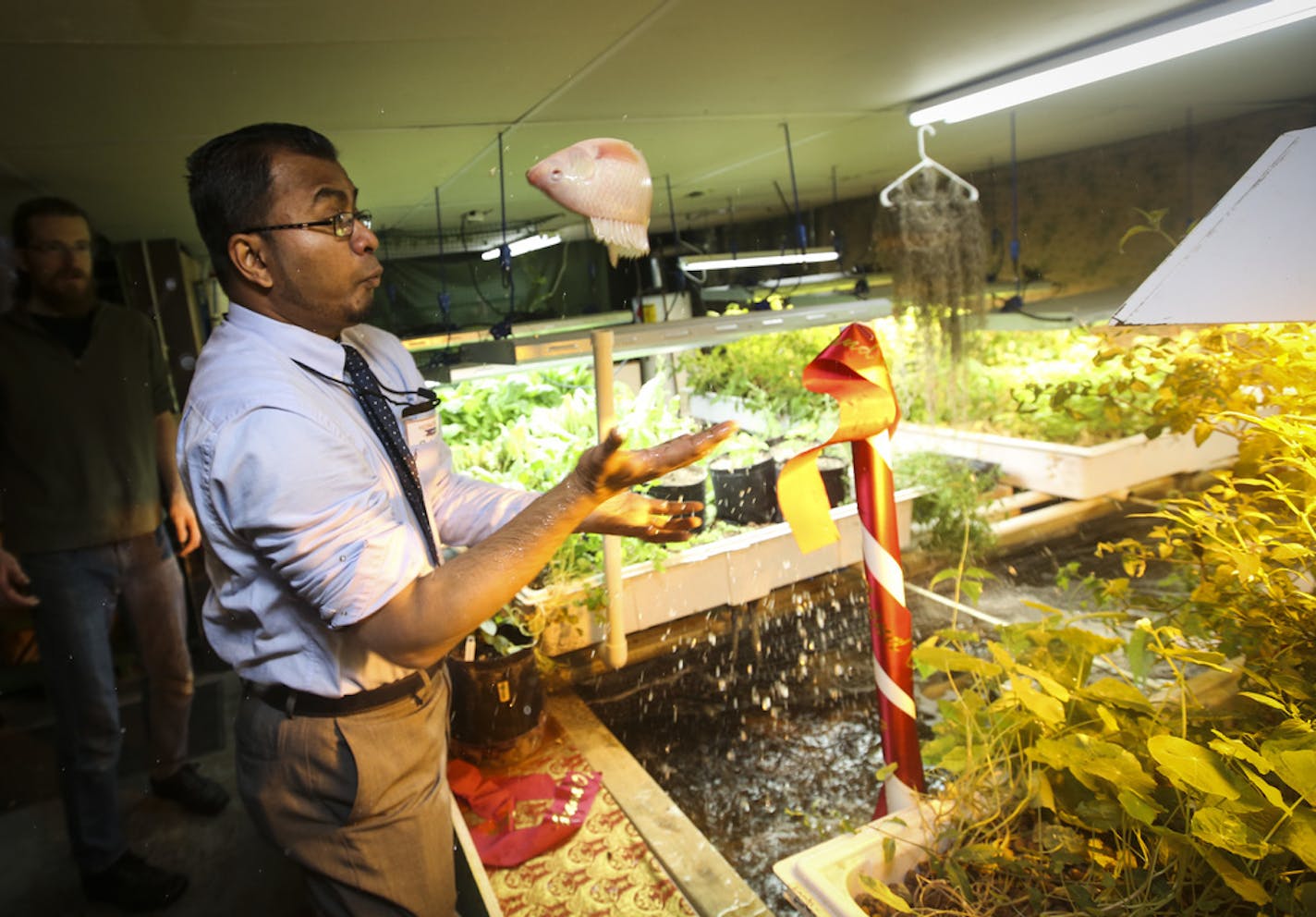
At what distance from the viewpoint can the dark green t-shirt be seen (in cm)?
174

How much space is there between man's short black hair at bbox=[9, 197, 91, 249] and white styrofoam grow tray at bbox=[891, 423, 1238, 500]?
161 inches

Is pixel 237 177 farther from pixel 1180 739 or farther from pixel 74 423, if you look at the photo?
pixel 1180 739

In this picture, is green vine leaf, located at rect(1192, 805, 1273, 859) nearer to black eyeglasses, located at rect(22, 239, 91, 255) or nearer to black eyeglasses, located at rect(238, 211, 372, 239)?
black eyeglasses, located at rect(238, 211, 372, 239)

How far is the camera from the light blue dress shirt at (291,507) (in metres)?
1.10

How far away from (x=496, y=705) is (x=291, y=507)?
1611 millimetres

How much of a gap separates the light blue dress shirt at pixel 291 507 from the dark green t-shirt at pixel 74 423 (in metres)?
0.75

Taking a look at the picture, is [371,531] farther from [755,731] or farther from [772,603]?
[772,603]

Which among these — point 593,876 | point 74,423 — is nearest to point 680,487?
point 593,876

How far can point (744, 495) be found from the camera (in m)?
3.80

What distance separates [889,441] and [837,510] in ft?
7.42

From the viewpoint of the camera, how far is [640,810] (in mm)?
2203

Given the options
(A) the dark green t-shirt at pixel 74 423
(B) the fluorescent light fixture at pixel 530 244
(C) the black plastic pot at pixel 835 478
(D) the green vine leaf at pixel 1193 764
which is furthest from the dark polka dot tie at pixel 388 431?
(C) the black plastic pot at pixel 835 478

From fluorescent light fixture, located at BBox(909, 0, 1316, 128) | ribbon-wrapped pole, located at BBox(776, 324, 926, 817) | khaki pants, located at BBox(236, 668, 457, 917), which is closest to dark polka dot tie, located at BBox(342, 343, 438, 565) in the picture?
khaki pants, located at BBox(236, 668, 457, 917)

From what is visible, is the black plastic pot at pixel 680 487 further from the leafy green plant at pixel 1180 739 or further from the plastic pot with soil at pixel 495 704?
the leafy green plant at pixel 1180 739
